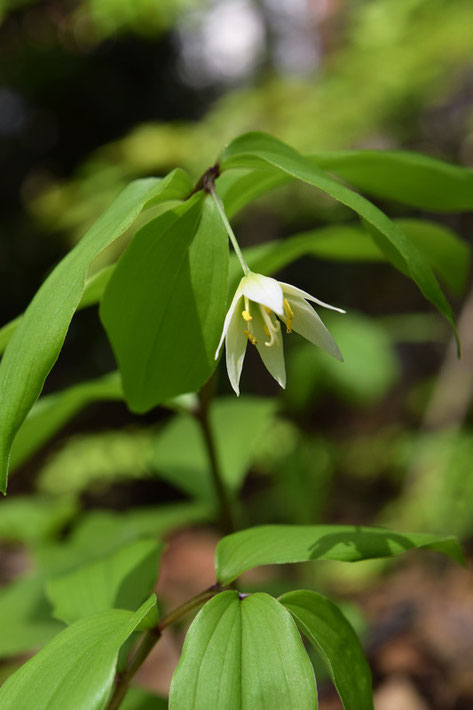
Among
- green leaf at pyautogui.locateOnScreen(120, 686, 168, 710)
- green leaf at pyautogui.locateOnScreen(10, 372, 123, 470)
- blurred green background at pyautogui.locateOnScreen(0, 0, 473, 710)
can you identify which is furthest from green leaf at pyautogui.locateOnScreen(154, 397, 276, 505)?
green leaf at pyautogui.locateOnScreen(120, 686, 168, 710)

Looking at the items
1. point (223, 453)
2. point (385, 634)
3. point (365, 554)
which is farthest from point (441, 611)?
point (365, 554)

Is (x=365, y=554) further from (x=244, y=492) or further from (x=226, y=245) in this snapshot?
(x=244, y=492)

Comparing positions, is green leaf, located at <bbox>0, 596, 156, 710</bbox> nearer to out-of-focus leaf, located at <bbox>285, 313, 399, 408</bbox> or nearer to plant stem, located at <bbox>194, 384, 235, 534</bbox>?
plant stem, located at <bbox>194, 384, 235, 534</bbox>

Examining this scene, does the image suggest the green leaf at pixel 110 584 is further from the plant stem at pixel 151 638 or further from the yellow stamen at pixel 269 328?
the yellow stamen at pixel 269 328

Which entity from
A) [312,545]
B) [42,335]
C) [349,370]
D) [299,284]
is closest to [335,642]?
[312,545]

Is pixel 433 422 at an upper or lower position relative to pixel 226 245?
lower

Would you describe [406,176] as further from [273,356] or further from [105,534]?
[105,534]

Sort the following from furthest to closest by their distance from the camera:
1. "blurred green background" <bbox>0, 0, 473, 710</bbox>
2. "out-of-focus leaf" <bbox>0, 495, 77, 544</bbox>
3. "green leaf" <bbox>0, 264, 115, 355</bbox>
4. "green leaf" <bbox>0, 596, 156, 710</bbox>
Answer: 1. "blurred green background" <bbox>0, 0, 473, 710</bbox>
2. "out-of-focus leaf" <bbox>0, 495, 77, 544</bbox>
3. "green leaf" <bbox>0, 264, 115, 355</bbox>
4. "green leaf" <bbox>0, 596, 156, 710</bbox>

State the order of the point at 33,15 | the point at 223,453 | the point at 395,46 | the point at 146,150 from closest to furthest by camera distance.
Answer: the point at 223,453
the point at 395,46
the point at 146,150
the point at 33,15
